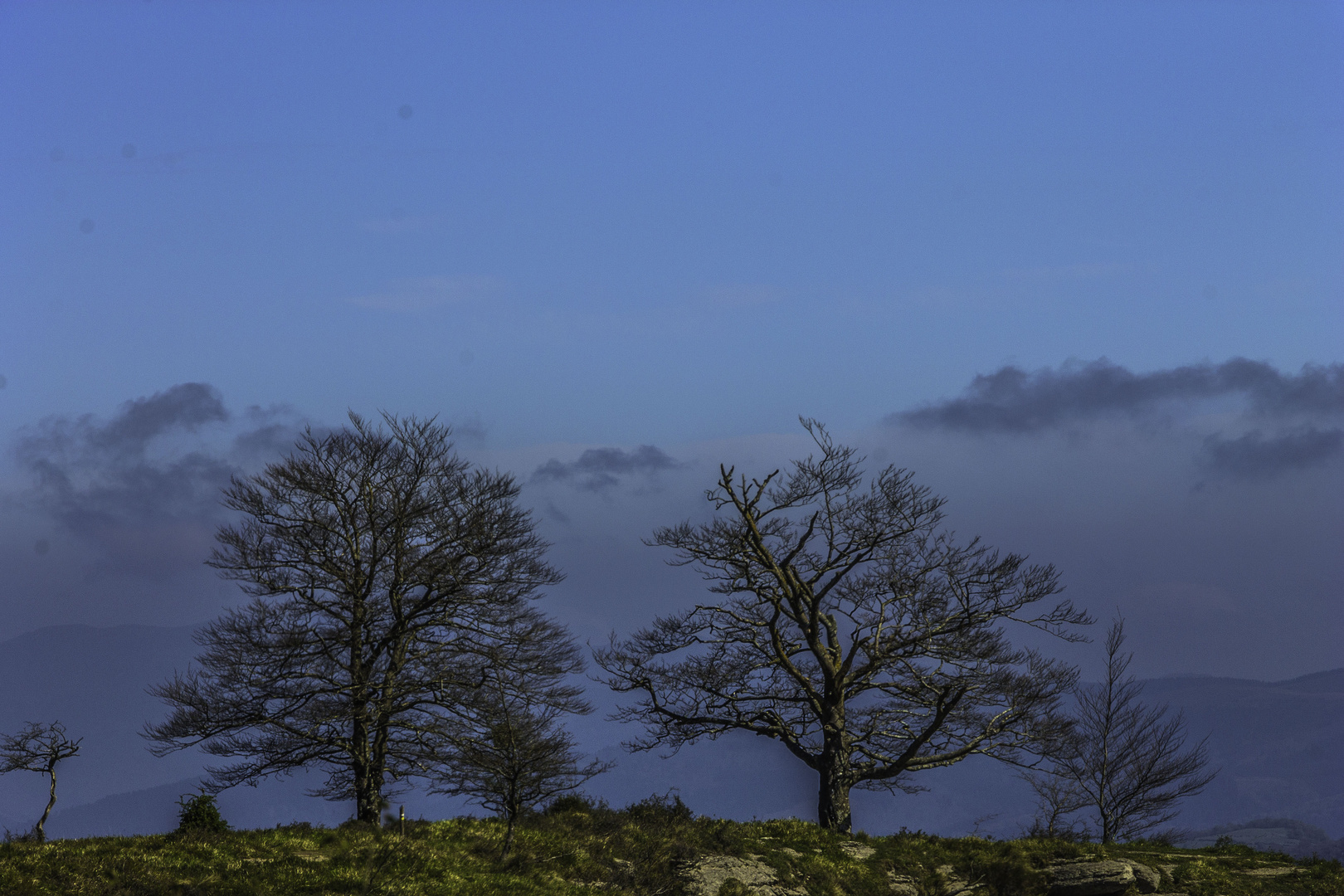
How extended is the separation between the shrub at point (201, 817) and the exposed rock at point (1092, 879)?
1700 cm

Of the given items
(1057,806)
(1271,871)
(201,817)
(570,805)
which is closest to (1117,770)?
(1057,806)

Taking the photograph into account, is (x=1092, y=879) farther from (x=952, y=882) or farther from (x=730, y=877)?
(x=730, y=877)

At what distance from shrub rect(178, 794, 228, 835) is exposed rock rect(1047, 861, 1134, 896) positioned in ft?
55.8

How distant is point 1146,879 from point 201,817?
19305mm

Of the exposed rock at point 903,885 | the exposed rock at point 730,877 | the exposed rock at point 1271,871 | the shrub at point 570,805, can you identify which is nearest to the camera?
the exposed rock at point 730,877

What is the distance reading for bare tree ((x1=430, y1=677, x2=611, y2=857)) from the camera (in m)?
25.0

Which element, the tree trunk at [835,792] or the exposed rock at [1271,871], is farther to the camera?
the tree trunk at [835,792]

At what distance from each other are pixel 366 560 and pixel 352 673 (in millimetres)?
2952

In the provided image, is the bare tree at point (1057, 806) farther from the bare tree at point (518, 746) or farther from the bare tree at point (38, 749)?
the bare tree at point (38, 749)

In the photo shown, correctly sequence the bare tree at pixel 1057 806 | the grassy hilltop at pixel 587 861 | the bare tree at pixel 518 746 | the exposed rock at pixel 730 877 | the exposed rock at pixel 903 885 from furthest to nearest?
the bare tree at pixel 1057 806 < the bare tree at pixel 518 746 < the exposed rock at pixel 903 885 < the exposed rock at pixel 730 877 < the grassy hilltop at pixel 587 861

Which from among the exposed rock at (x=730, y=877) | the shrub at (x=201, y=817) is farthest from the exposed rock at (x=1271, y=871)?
the shrub at (x=201, y=817)

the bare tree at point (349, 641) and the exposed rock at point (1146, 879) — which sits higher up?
the bare tree at point (349, 641)

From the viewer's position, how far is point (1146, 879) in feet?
71.7

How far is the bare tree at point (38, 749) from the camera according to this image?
867 inches
